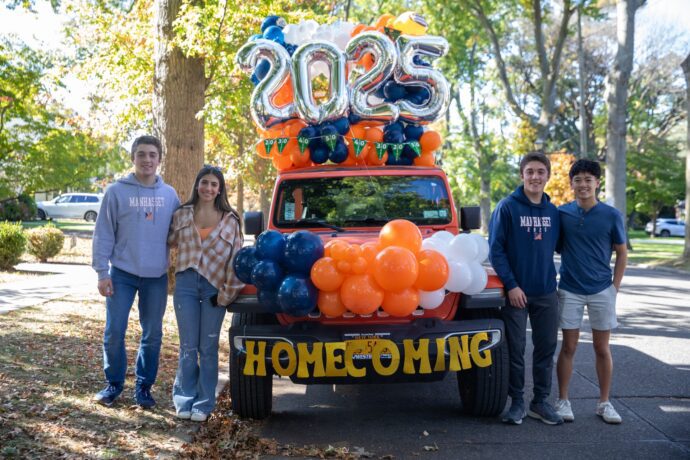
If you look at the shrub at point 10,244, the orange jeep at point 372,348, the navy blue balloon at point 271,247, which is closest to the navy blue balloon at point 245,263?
the navy blue balloon at point 271,247

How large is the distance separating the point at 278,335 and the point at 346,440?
0.88m

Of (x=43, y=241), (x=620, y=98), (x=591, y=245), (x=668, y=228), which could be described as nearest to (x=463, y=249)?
(x=591, y=245)

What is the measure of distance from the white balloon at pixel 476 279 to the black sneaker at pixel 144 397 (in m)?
2.51

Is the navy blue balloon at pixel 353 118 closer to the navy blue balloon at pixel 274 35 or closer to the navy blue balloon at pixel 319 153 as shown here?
the navy blue balloon at pixel 319 153

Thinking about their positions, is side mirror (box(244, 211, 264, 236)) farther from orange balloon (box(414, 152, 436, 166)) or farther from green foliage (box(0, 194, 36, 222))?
green foliage (box(0, 194, 36, 222))

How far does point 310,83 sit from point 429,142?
135 centimetres

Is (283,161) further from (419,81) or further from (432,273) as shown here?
(432,273)

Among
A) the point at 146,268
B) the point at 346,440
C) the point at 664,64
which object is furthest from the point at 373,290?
the point at 664,64

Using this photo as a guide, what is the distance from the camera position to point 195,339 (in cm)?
460

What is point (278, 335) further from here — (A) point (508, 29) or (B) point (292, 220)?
(A) point (508, 29)

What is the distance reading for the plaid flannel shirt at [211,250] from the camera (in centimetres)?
450

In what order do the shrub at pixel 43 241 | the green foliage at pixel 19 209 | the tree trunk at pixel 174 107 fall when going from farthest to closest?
the green foliage at pixel 19 209, the shrub at pixel 43 241, the tree trunk at pixel 174 107

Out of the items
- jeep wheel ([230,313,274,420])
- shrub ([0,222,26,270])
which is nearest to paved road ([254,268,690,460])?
jeep wheel ([230,313,274,420])

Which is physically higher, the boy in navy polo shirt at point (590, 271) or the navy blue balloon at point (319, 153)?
the navy blue balloon at point (319, 153)
